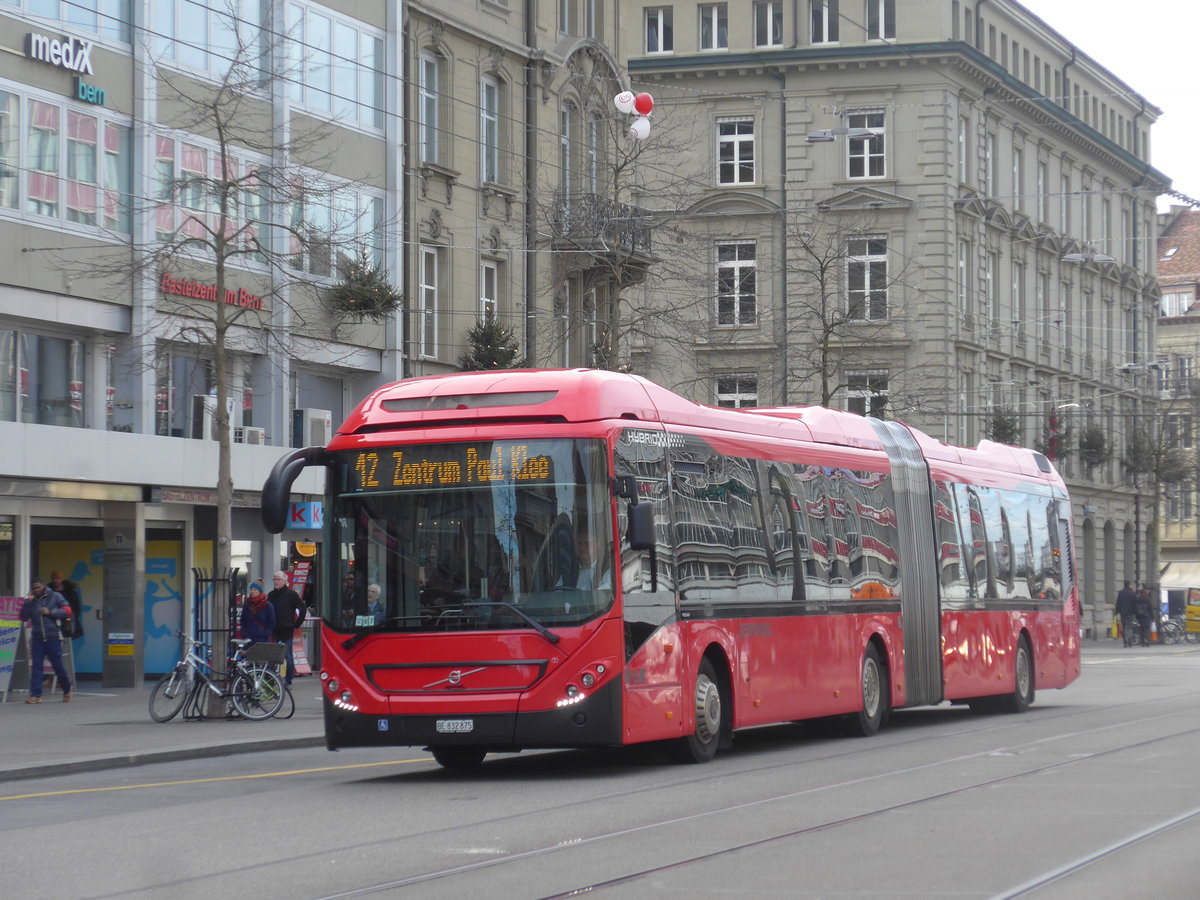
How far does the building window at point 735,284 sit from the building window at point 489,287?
58.8 ft

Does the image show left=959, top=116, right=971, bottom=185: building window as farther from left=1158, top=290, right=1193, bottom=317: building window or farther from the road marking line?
the road marking line

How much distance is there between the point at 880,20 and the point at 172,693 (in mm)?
42444

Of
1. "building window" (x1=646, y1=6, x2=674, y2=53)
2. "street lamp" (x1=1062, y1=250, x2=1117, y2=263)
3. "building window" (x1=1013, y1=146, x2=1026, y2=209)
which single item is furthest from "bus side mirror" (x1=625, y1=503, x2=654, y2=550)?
"building window" (x1=1013, y1=146, x2=1026, y2=209)

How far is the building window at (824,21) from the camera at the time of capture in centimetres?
5988

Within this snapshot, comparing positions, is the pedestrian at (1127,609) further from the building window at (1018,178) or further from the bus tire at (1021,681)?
the bus tire at (1021,681)

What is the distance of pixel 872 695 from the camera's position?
2002 centimetres

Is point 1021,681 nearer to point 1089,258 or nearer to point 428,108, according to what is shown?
point 428,108

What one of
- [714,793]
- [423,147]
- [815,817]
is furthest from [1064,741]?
[423,147]

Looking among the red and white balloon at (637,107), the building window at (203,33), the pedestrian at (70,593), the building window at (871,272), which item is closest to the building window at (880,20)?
the building window at (871,272)

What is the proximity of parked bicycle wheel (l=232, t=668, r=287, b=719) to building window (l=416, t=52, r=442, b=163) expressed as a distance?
14520 mm

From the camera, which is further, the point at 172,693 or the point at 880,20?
the point at 880,20

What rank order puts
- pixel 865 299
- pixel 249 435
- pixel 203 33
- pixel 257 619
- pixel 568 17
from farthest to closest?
pixel 865 299
pixel 568 17
pixel 249 435
pixel 203 33
pixel 257 619

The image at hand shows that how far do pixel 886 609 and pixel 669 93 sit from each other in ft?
133

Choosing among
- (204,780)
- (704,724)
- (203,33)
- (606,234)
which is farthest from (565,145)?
(204,780)
